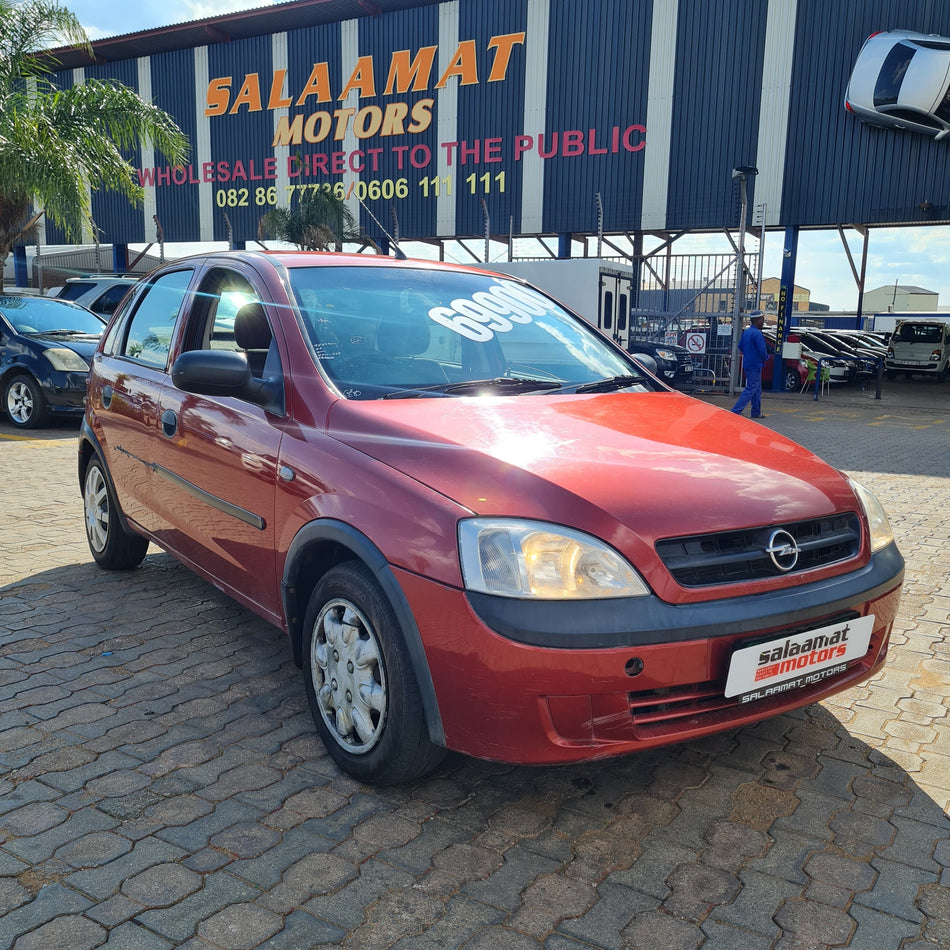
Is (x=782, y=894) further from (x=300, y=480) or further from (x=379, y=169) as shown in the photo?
(x=379, y=169)

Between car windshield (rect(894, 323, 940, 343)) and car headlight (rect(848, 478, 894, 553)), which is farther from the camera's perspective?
car windshield (rect(894, 323, 940, 343))

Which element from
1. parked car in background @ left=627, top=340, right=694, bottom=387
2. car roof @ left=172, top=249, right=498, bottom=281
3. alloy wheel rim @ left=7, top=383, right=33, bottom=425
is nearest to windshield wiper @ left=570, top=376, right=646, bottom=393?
car roof @ left=172, top=249, right=498, bottom=281

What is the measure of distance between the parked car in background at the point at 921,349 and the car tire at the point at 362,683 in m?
27.1

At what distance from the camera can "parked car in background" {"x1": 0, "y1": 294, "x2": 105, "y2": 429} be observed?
1020cm

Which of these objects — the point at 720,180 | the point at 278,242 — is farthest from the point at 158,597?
the point at 278,242

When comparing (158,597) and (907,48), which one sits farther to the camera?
(907,48)

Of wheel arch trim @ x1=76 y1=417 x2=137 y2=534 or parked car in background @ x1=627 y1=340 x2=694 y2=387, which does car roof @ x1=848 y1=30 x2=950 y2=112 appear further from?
wheel arch trim @ x1=76 y1=417 x2=137 y2=534

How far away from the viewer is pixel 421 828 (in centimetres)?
246

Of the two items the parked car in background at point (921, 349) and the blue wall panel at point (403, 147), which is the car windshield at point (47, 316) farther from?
the parked car in background at point (921, 349)

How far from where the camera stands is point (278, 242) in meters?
24.6

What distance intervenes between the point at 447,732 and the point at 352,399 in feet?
3.62

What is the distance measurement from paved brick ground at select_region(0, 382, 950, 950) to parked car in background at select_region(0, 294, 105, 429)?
7.20 meters

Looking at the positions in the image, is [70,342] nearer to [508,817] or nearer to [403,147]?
[508,817]

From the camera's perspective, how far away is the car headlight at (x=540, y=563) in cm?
220
